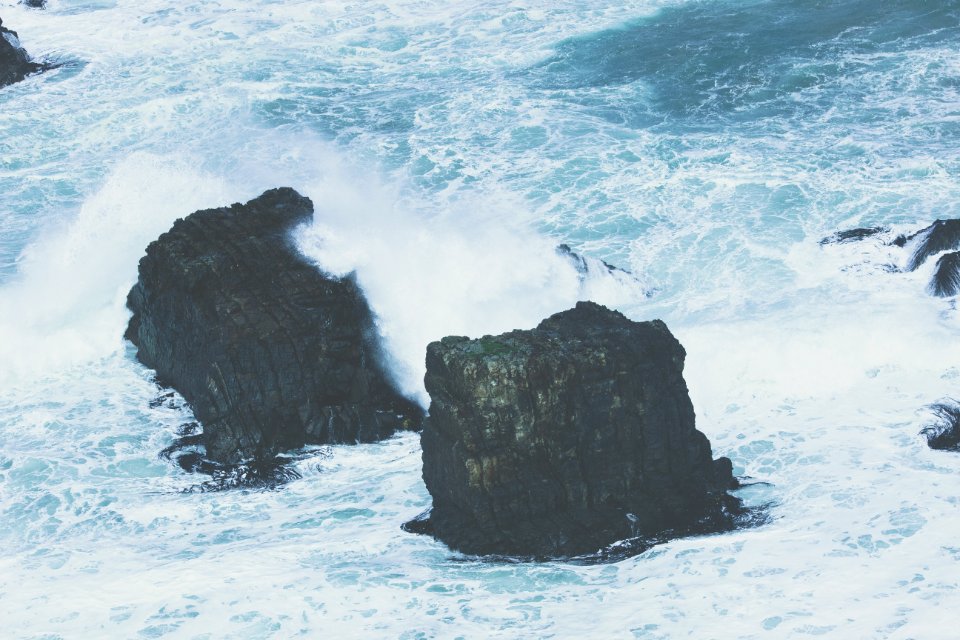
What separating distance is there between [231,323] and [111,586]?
611 cm

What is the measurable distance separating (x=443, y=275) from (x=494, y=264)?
142 centimetres

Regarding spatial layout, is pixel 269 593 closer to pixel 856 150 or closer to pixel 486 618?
pixel 486 618

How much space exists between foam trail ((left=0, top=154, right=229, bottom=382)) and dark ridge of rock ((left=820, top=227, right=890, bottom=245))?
52.7ft

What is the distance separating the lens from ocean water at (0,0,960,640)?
17.3 metres

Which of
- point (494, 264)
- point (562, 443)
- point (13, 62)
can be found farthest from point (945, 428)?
point (13, 62)

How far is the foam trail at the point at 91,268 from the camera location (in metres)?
26.3

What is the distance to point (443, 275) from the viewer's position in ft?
89.4

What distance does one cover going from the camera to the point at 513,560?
18.1m

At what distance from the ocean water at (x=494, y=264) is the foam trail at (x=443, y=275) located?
96 millimetres

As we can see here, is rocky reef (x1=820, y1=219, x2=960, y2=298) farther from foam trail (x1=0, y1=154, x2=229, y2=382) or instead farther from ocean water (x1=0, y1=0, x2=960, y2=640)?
foam trail (x1=0, y1=154, x2=229, y2=382)

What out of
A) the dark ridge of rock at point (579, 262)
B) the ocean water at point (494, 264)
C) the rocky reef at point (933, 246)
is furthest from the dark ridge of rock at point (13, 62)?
the rocky reef at point (933, 246)

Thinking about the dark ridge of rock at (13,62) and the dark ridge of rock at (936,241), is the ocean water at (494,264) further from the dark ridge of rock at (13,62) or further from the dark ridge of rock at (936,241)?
the dark ridge of rock at (13,62)

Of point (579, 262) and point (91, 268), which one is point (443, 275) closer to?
point (579, 262)

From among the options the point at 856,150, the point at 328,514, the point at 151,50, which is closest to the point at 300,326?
the point at 328,514
